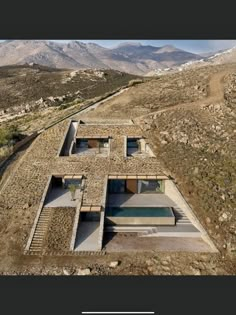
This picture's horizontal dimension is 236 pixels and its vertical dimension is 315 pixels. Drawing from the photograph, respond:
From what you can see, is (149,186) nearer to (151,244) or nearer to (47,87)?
(151,244)

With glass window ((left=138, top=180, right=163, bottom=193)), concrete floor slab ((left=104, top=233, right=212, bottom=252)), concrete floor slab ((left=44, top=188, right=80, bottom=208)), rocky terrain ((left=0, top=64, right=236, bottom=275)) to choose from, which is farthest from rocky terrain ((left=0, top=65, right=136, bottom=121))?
concrete floor slab ((left=104, top=233, right=212, bottom=252))

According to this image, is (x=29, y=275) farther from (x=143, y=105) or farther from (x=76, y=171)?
(x=143, y=105)

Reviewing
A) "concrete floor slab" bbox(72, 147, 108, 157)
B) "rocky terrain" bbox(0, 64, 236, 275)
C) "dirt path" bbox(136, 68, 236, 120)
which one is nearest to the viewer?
"rocky terrain" bbox(0, 64, 236, 275)

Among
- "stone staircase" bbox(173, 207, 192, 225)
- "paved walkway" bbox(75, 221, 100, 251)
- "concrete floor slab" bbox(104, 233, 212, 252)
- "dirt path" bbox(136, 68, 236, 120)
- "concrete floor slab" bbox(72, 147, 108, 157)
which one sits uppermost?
"dirt path" bbox(136, 68, 236, 120)

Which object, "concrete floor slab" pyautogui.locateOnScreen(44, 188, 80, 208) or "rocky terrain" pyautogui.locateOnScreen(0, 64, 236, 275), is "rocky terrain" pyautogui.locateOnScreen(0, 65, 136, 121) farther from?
"concrete floor slab" pyautogui.locateOnScreen(44, 188, 80, 208)

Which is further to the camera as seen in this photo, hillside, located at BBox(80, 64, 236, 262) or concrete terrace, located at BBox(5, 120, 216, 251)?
concrete terrace, located at BBox(5, 120, 216, 251)

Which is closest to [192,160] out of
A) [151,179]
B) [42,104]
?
[151,179]

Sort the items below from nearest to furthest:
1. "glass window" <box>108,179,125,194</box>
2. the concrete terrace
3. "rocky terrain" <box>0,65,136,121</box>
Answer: the concrete terrace
"glass window" <box>108,179,125,194</box>
"rocky terrain" <box>0,65,136,121</box>
